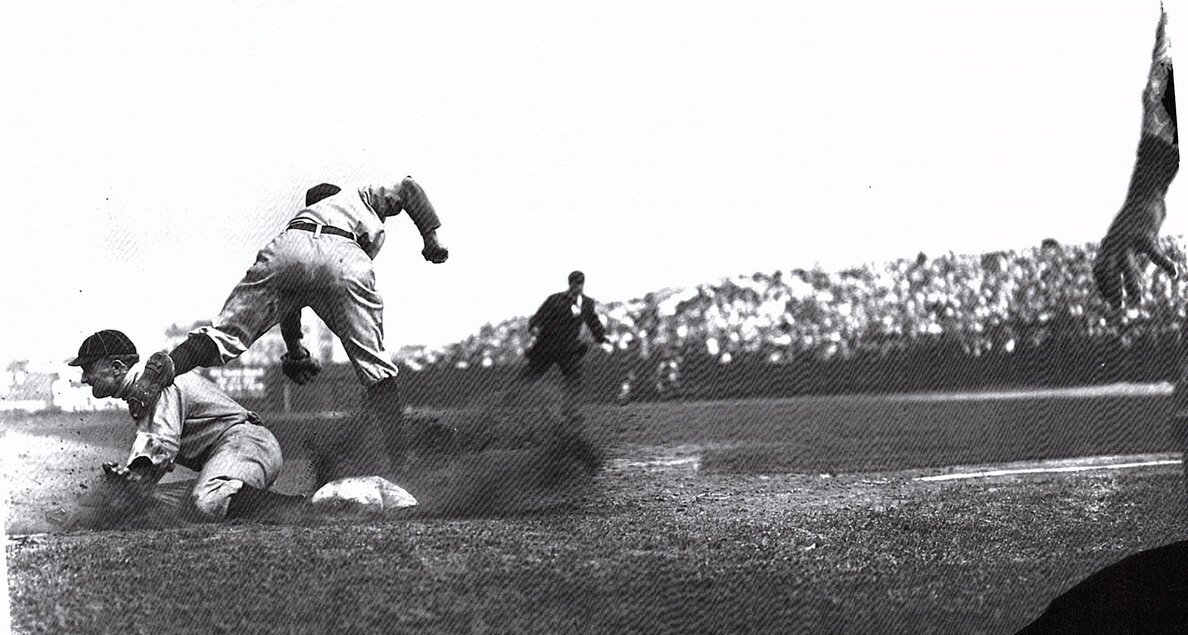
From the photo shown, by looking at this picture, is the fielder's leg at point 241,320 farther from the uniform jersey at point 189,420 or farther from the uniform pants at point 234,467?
the uniform pants at point 234,467

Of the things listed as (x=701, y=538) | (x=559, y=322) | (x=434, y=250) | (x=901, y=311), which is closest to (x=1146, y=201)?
(x=901, y=311)

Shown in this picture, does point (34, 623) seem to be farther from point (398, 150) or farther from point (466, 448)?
point (398, 150)

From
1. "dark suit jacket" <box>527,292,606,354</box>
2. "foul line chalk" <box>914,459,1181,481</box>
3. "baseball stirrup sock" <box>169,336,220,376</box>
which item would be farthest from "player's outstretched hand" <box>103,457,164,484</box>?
"foul line chalk" <box>914,459,1181,481</box>

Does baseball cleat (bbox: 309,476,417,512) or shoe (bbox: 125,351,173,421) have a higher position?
shoe (bbox: 125,351,173,421)

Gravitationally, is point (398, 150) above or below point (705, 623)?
above

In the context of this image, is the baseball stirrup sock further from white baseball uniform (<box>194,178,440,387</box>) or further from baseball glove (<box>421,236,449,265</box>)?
baseball glove (<box>421,236,449,265</box>)

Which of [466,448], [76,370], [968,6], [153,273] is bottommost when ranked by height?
[466,448]

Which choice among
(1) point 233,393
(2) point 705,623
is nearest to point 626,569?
(2) point 705,623
